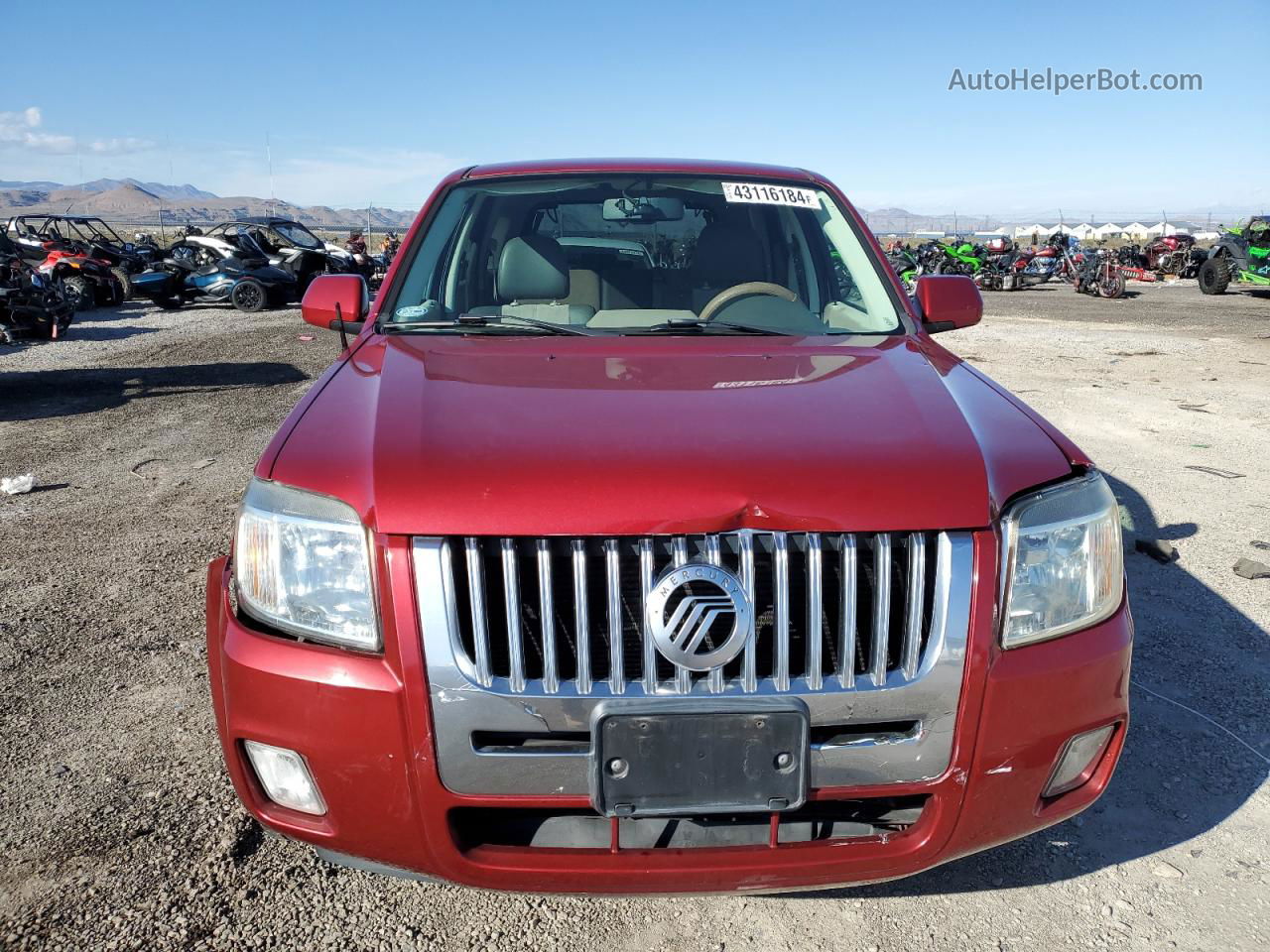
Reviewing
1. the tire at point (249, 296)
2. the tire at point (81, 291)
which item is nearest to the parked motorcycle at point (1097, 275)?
the tire at point (249, 296)

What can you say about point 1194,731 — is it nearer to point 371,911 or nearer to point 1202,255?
point 371,911

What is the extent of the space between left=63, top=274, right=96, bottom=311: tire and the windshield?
15.1m

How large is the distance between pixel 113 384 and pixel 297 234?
11366mm

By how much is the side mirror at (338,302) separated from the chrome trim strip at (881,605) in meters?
2.08

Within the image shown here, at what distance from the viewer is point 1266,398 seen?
8.61 m

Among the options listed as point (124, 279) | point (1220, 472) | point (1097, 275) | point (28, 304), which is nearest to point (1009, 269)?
point (1097, 275)

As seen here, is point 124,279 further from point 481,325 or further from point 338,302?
point 481,325

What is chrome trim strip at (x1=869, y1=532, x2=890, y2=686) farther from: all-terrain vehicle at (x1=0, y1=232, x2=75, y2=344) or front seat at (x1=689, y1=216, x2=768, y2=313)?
all-terrain vehicle at (x1=0, y1=232, x2=75, y2=344)

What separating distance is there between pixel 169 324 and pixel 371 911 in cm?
1465

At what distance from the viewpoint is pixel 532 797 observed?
1.67 meters

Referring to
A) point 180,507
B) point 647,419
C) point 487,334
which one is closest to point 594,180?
point 487,334

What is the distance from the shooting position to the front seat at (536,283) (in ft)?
9.66

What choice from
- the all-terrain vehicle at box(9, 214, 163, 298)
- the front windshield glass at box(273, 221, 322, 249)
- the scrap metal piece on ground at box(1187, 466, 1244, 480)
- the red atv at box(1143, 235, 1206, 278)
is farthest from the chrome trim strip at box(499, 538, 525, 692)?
the red atv at box(1143, 235, 1206, 278)

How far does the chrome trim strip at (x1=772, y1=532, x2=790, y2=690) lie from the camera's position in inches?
65.2
